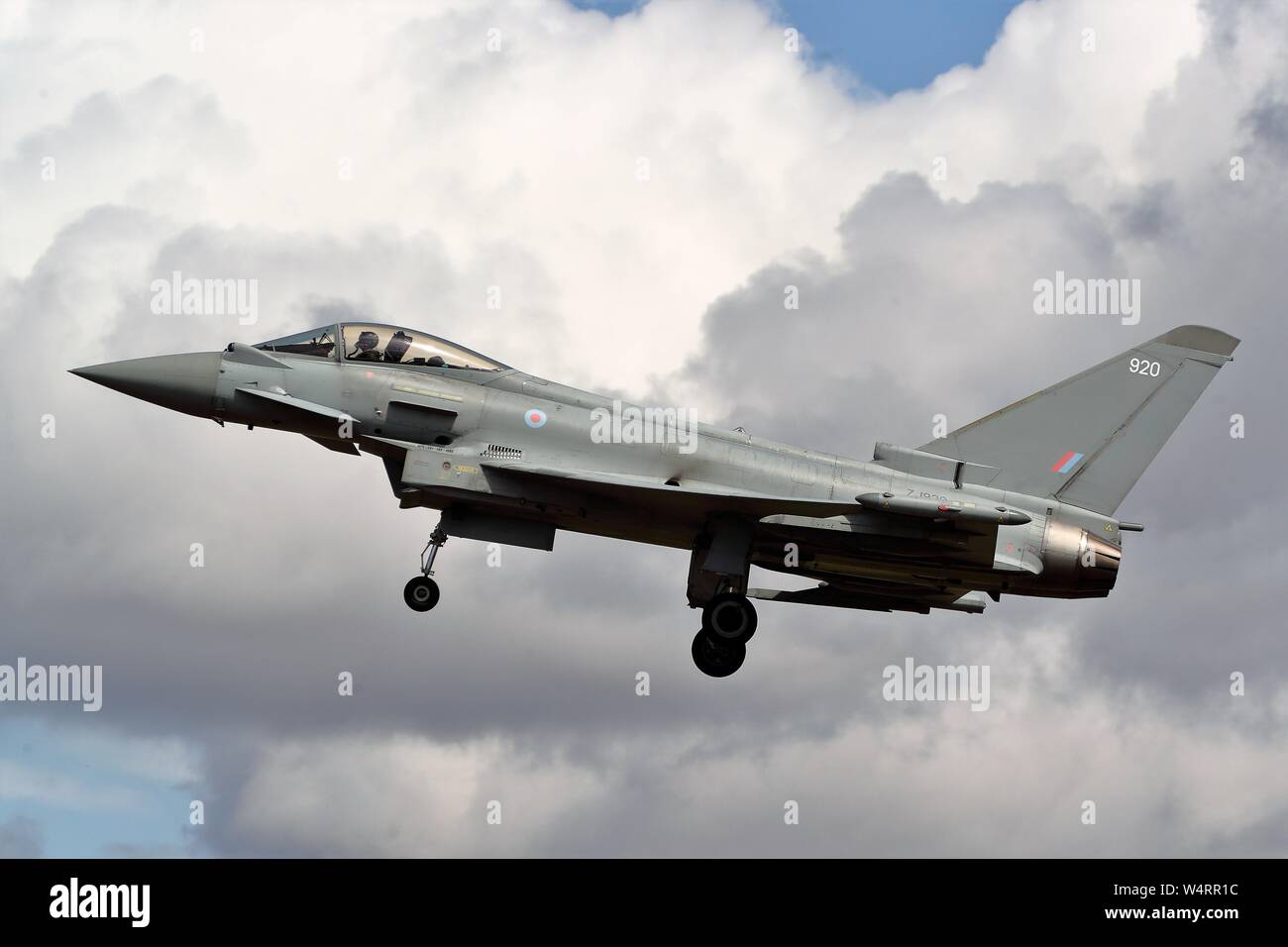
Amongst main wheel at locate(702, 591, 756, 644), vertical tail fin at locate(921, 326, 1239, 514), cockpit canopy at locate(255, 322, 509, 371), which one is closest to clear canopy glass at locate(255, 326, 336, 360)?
cockpit canopy at locate(255, 322, 509, 371)

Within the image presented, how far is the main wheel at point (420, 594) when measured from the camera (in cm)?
2161

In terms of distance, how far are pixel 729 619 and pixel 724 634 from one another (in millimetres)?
233

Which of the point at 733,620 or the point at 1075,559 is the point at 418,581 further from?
the point at 1075,559

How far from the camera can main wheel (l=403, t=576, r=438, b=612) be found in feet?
70.9

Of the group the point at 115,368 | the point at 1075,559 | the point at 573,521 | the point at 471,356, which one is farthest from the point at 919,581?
the point at 115,368

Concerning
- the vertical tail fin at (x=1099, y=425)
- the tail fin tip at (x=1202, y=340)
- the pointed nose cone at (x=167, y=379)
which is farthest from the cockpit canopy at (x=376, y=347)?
the tail fin tip at (x=1202, y=340)

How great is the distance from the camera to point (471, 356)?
74.8ft

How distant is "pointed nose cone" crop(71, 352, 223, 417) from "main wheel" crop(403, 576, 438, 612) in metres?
3.84

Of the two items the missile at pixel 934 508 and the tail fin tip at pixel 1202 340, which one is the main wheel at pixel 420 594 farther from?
the tail fin tip at pixel 1202 340

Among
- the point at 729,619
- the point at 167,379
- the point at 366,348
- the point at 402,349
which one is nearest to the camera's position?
the point at 167,379

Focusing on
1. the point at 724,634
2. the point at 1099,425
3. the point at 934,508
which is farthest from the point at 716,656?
the point at 1099,425
